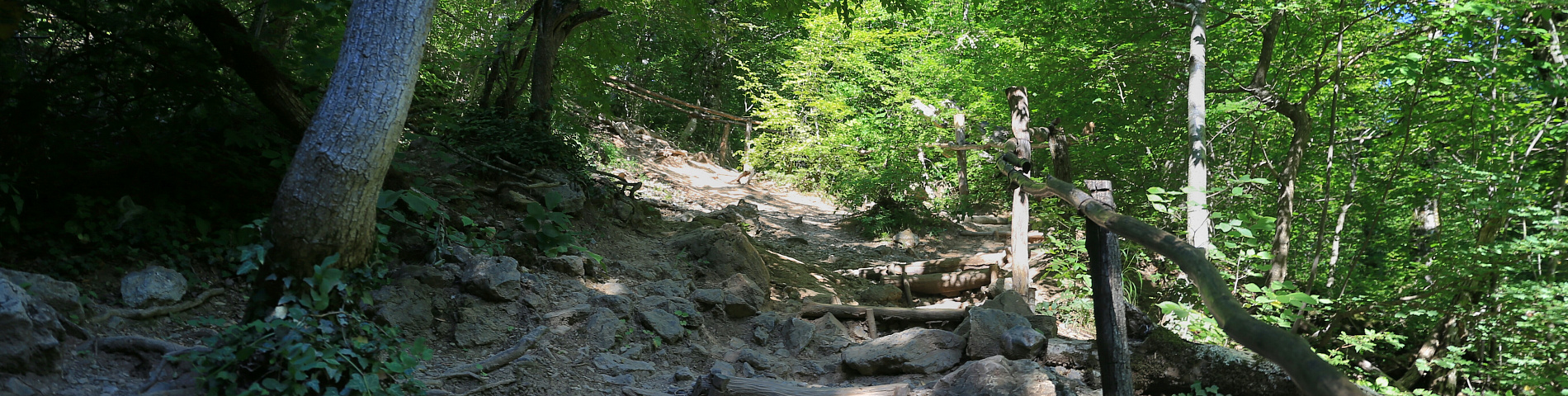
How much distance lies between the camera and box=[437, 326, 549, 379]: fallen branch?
3725 millimetres

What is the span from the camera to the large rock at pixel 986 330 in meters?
4.44

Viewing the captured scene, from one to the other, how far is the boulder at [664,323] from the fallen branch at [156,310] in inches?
93.8

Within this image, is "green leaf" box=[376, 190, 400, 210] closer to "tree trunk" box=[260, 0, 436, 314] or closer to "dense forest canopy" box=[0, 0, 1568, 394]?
"dense forest canopy" box=[0, 0, 1568, 394]

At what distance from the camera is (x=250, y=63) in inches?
162

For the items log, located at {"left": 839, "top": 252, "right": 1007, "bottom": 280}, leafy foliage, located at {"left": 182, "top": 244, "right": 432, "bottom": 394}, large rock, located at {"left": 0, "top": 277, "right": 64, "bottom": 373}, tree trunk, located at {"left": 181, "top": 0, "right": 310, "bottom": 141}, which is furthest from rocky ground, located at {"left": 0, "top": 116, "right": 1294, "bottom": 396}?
tree trunk, located at {"left": 181, "top": 0, "right": 310, "bottom": 141}

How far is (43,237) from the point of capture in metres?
3.49

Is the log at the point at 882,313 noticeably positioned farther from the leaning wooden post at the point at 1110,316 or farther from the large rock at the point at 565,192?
the leaning wooden post at the point at 1110,316

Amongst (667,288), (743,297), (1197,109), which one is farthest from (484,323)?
(1197,109)

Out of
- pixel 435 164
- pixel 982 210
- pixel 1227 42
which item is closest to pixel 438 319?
pixel 435 164

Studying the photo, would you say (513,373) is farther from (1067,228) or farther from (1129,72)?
(1067,228)

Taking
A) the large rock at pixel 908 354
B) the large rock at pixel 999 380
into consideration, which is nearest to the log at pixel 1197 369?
the large rock at pixel 999 380

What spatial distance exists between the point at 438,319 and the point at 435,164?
3237 millimetres

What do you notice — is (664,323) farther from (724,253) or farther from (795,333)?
(724,253)

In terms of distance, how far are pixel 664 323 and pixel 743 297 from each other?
1.23 meters
